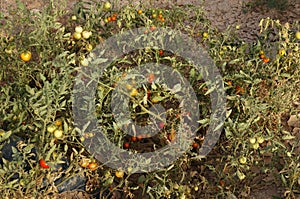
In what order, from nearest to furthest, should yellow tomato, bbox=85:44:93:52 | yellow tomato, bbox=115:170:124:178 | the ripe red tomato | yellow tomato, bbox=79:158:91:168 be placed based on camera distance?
the ripe red tomato → yellow tomato, bbox=79:158:91:168 → yellow tomato, bbox=115:170:124:178 → yellow tomato, bbox=85:44:93:52

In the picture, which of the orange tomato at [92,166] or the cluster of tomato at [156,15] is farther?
the cluster of tomato at [156,15]

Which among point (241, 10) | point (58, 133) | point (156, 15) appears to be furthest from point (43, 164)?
point (241, 10)

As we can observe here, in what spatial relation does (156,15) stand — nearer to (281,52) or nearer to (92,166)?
(281,52)

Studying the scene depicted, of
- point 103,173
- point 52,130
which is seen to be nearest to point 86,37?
point 52,130

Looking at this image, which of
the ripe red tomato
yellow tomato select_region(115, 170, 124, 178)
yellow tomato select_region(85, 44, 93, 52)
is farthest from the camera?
yellow tomato select_region(85, 44, 93, 52)

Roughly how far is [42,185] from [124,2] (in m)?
2.45

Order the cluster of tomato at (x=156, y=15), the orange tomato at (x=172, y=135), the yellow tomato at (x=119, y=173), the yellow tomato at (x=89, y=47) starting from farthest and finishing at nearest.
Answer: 1. the cluster of tomato at (x=156, y=15)
2. the yellow tomato at (x=89, y=47)
3. the orange tomato at (x=172, y=135)
4. the yellow tomato at (x=119, y=173)

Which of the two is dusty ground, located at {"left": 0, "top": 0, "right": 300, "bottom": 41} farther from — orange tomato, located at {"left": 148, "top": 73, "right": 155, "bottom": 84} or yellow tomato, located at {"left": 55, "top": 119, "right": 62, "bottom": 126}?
yellow tomato, located at {"left": 55, "top": 119, "right": 62, "bottom": 126}

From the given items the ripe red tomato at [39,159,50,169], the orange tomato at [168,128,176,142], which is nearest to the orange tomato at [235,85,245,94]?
the orange tomato at [168,128,176,142]

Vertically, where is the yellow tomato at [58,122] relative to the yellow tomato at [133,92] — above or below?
below

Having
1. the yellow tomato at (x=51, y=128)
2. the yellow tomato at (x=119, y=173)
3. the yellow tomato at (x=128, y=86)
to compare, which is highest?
the yellow tomato at (x=128, y=86)

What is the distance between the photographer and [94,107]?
85.6 inches

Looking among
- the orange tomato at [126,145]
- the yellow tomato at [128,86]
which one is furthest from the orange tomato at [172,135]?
the yellow tomato at [128,86]

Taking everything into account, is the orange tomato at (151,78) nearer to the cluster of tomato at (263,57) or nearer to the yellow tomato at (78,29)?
the yellow tomato at (78,29)
